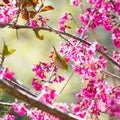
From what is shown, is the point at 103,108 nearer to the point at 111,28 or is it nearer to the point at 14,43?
the point at 111,28

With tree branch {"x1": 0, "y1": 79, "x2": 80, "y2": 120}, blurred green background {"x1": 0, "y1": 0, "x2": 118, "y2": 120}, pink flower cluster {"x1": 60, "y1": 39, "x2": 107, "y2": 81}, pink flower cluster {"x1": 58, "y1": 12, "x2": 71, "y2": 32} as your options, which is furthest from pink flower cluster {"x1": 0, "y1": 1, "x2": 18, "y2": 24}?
blurred green background {"x1": 0, "y1": 0, "x2": 118, "y2": 120}

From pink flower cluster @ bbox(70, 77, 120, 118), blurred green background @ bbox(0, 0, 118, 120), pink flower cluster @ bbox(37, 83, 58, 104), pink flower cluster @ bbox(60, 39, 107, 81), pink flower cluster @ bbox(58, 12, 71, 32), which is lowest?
blurred green background @ bbox(0, 0, 118, 120)

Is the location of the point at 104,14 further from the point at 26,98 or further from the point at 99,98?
the point at 26,98

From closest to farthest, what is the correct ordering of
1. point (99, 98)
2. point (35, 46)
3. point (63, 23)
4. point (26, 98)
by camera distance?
point (26, 98), point (99, 98), point (63, 23), point (35, 46)

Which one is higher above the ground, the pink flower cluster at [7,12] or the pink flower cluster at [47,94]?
the pink flower cluster at [47,94]

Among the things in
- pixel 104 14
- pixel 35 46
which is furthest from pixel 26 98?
pixel 35 46

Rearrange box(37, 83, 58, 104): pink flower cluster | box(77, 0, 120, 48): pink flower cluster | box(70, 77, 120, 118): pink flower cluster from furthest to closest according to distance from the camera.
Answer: box(77, 0, 120, 48): pink flower cluster
box(70, 77, 120, 118): pink flower cluster
box(37, 83, 58, 104): pink flower cluster

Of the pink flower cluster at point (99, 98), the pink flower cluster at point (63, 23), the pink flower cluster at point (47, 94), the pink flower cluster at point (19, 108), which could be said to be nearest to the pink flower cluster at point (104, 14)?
the pink flower cluster at point (63, 23)

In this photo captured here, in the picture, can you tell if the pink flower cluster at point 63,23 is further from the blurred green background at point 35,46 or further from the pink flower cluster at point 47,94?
the blurred green background at point 35,46

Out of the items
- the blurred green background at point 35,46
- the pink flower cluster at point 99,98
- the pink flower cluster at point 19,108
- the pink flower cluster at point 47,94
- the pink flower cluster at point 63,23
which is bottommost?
the blurred green background at point 35,46

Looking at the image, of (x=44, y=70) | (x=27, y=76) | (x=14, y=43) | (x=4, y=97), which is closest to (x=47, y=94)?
(x=44, y=70)

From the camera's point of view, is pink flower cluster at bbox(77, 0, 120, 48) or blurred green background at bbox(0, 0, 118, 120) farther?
blurred green background at bbox(0, 0, 118, 120)

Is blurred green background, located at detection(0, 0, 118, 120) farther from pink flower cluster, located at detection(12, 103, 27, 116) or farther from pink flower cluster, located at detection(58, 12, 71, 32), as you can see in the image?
pink flower cluster, located at detection(12, 103, 27, 116)

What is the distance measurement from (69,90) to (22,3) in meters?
4.98
